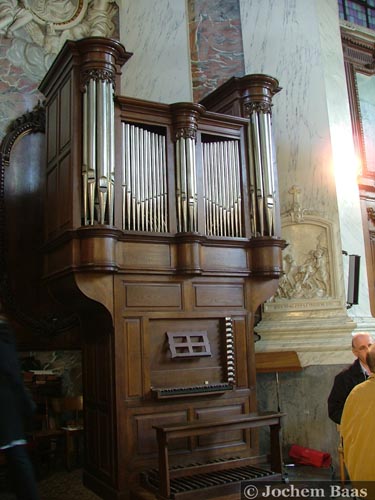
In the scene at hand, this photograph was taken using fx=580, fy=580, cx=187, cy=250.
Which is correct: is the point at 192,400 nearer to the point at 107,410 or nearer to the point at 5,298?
the point at 107,410

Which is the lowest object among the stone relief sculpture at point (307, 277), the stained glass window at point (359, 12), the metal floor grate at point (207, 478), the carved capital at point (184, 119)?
the metal floor grate at point (207, 478)

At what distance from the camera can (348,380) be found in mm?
5461

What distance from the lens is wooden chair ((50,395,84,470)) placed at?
659 cm

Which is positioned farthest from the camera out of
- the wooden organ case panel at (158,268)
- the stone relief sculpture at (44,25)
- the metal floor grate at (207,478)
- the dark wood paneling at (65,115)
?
the stone relief sculpture at (44,25)

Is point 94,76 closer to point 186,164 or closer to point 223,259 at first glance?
point 186,164

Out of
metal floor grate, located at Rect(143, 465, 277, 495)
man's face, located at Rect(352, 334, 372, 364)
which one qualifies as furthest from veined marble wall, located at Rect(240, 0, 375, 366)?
metal floor grate, located at Rect(143, 465, 277, 495)

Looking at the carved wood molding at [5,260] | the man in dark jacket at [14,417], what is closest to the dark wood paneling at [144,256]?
A: the carved wood molding at [5,260]

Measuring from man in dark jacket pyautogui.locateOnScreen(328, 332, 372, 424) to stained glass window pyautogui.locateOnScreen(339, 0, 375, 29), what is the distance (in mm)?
6769

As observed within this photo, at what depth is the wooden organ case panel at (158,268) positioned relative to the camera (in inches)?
227

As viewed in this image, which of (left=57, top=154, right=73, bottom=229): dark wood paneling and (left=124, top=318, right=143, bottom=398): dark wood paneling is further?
(left=57, top=154, right=73, bottom=229): dark wood paneling

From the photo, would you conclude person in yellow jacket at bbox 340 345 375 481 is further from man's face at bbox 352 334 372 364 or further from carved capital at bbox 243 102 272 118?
carved capital at bbox 243 102 272 118

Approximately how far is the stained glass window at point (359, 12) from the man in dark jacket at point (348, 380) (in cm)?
677

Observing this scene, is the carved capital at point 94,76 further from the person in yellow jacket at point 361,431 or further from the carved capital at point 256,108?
the person in yellow jacket at point 361,431

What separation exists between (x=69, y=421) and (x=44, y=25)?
5.38 metres
